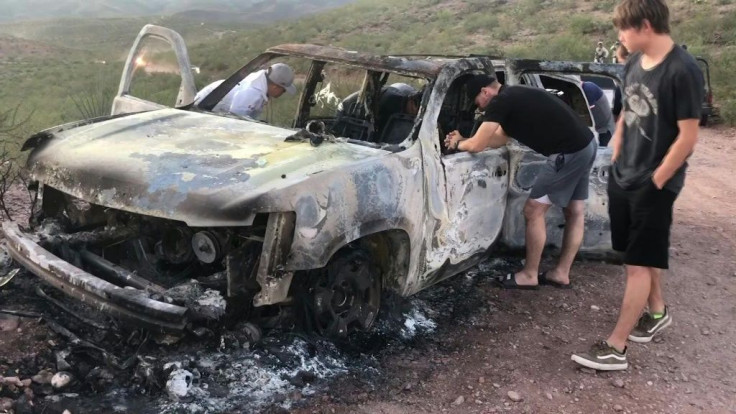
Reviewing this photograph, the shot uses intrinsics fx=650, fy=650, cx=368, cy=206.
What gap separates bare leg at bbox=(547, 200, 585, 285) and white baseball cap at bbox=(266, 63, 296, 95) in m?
2.30

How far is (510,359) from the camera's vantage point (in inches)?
149

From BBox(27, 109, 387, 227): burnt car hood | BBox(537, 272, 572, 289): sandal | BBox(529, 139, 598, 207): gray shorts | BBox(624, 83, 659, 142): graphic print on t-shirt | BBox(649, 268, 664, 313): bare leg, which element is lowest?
BBox(537, 272, 572, 289): sandal

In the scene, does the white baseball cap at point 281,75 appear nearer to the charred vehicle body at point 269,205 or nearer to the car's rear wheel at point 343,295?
the charred vehicle body at point 269,205

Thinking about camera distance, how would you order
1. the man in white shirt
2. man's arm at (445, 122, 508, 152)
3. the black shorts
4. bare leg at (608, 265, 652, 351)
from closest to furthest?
the black shorts → bare leg at (608, 265, 652, 351) → man's arm at (445, 122, 508, 152) → the man in white shirt

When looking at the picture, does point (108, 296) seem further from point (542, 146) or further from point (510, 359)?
point (542, 146)

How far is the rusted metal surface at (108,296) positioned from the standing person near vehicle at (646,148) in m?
2.27

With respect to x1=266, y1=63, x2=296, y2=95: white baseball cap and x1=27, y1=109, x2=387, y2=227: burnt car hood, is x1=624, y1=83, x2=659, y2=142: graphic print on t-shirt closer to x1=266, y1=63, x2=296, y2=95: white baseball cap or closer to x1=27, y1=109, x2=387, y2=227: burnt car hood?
x1=27, y1=109, x2=387, y2=227: burnt car hood

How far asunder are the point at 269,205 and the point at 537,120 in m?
2.11

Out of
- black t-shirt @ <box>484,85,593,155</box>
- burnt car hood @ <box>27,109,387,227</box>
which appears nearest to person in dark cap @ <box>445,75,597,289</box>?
black t-shirt @ <box>484,85,593,155</box>

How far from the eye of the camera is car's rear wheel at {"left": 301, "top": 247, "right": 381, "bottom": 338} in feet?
11.3

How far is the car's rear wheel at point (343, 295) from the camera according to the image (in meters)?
3.46

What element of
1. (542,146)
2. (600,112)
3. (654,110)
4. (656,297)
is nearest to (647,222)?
(654,110)

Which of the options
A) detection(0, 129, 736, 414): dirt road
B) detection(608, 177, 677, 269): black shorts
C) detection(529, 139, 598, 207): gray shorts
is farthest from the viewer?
detection(529, 139, 598, 207): gray shorts

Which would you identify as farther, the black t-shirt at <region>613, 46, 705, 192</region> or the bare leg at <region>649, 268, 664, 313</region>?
the bare leg at <region>649, 268, 664, 313</region>
